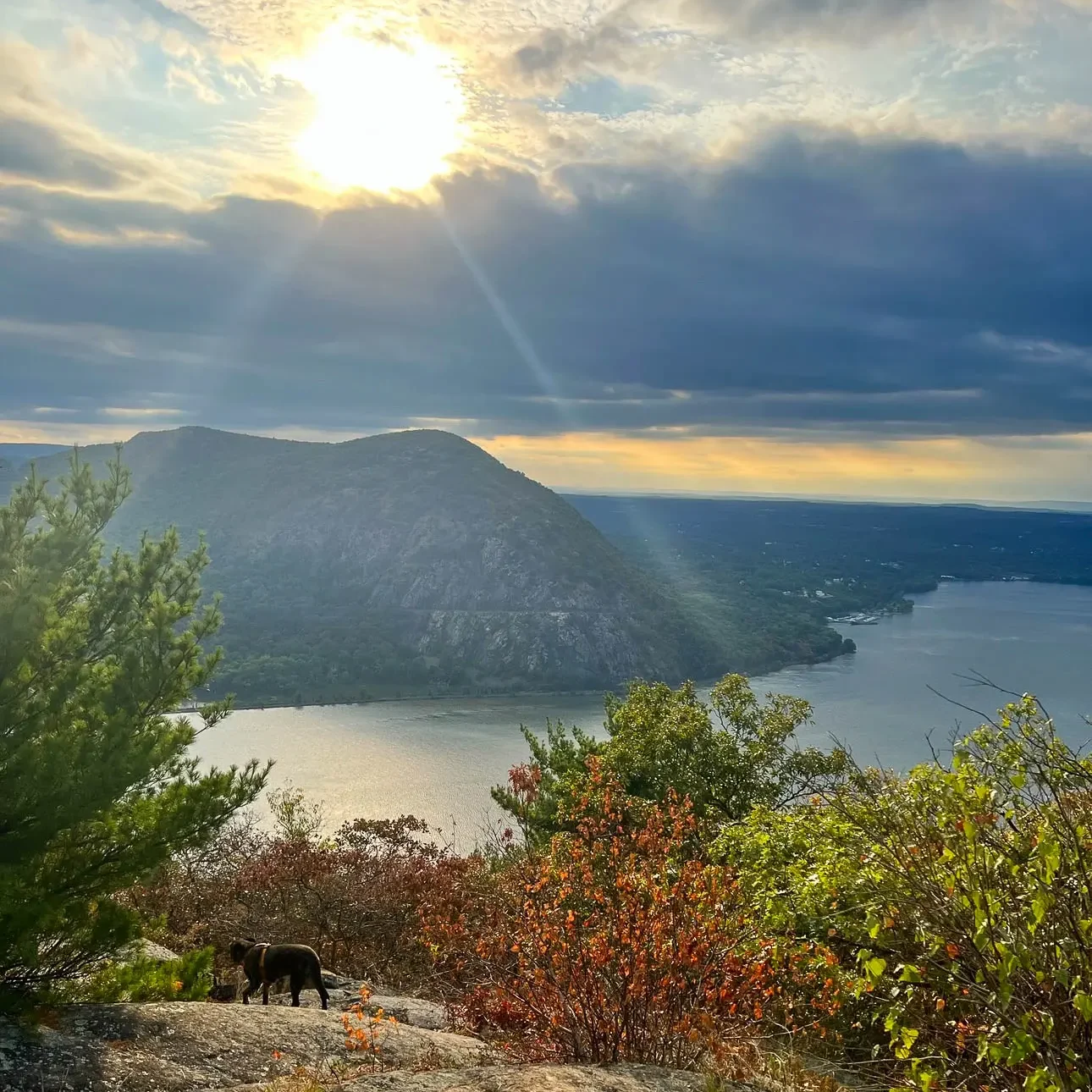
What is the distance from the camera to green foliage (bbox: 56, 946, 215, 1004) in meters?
10.7

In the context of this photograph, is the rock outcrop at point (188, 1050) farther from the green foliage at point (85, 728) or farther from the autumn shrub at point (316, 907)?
the autumn shrub at point (316, 907)

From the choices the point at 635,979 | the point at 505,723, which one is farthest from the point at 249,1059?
the point at 505,723

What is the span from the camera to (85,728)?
10.7 meters

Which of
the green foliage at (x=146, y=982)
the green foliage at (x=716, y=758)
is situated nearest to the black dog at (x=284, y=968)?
the green foliage at (x=146, y=982)

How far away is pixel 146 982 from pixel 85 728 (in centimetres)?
370

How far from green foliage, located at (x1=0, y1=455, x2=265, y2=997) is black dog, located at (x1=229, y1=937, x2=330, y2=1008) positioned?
224 centimetres

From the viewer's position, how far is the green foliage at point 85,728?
31.7 feet

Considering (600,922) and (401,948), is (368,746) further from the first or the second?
(600,922)

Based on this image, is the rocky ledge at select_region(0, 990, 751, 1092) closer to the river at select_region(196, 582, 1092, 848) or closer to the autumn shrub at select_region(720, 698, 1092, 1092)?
the autumn shrub at select_region(720, 698, 1092, 1092)

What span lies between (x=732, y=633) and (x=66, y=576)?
187m

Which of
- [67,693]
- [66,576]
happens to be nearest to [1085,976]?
[67,693]

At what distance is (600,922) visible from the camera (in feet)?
33.8

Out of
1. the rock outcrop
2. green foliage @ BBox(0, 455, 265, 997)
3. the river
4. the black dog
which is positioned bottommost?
the river

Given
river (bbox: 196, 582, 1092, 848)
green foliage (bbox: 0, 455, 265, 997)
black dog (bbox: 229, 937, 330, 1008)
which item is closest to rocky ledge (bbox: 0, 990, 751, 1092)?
green foliage (bbox: 0, 455, 265, 997)
